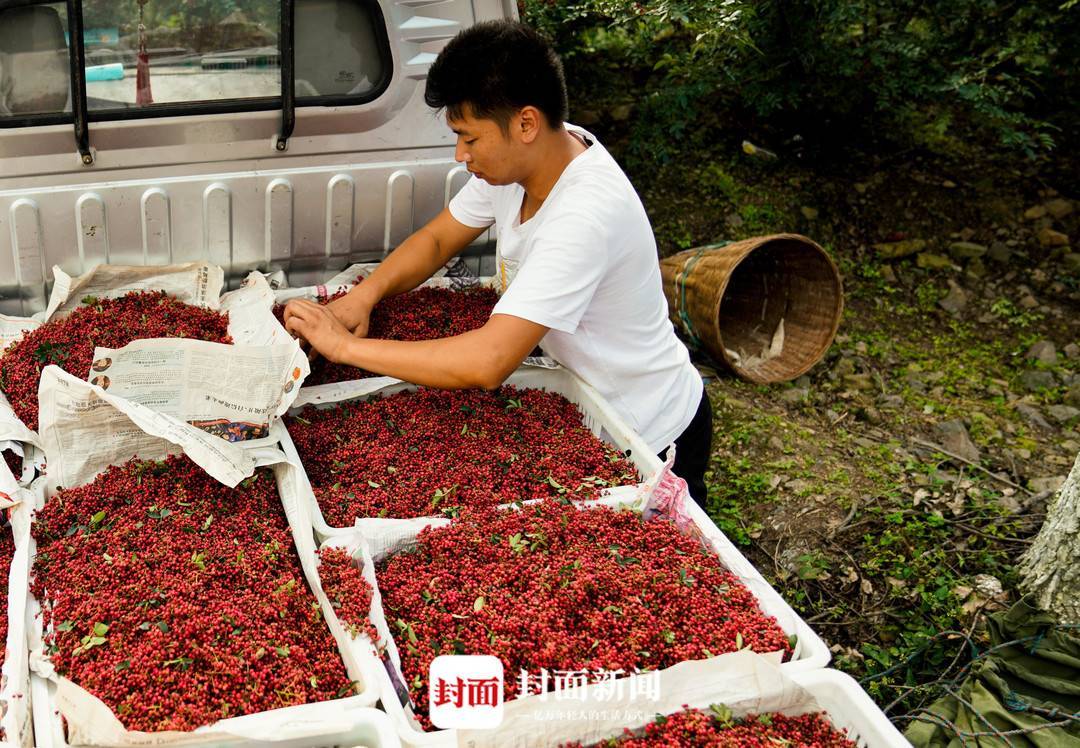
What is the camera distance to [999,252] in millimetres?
5375

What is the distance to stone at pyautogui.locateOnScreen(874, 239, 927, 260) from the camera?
544 cm

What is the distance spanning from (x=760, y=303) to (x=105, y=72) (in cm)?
327

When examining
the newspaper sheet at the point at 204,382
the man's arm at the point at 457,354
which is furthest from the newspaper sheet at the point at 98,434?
the man's arm at the point at 457,354

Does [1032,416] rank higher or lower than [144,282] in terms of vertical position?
lower

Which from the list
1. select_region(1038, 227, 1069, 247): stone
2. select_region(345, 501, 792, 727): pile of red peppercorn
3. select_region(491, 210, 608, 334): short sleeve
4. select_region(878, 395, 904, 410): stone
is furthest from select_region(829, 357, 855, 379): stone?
select_region(345, 501, 792, 727): pile of red peppercorn

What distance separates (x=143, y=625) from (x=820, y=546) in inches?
95.2

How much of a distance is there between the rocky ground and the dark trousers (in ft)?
1.98

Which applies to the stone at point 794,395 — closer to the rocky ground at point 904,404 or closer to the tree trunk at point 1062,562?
the rocky ground at point 904,404

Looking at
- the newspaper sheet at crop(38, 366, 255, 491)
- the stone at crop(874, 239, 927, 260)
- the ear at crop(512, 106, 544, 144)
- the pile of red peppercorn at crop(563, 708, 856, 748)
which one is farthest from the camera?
the stone at crop(874, 239, 927, 260)

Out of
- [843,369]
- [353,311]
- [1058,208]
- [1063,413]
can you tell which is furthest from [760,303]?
[353,311]

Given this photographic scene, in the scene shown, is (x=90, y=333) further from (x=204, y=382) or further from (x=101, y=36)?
(x=101, y=36)

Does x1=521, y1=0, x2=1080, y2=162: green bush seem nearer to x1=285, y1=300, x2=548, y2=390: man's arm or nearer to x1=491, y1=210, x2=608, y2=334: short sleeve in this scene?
x1=491, y1=210, x2=608, y2=334: short sleeve

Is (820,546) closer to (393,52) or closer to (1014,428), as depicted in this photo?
(1014,428)

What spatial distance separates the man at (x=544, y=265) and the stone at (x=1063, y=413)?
8.17 feet
